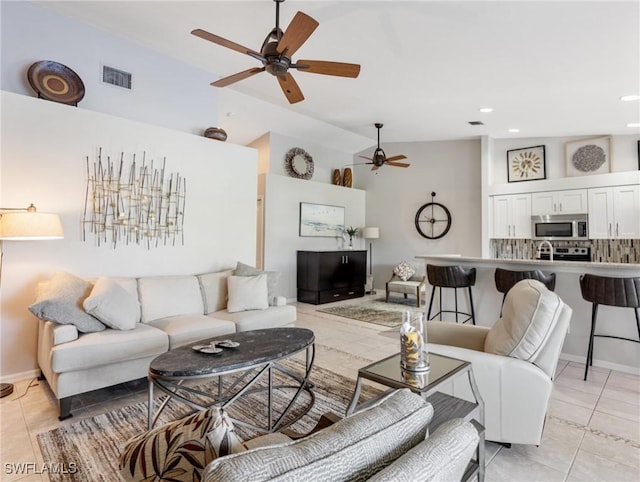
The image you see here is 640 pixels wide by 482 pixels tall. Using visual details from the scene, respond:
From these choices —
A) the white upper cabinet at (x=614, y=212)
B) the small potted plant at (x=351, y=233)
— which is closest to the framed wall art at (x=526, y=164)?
the white upper cabinet at (x=614, y=212)

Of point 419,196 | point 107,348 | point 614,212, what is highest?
point 419,196

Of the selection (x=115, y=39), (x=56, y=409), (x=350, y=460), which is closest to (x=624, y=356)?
(x=350, y=460)

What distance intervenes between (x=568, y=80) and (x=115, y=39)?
5094 millimetres

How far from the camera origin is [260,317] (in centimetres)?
366

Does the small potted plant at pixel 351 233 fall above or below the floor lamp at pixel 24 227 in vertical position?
above

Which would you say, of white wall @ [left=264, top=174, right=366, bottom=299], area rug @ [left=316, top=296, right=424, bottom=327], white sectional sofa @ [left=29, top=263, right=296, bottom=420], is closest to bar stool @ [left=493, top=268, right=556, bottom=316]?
area rug @ [left=316, top=296, right=424, bottom=327]

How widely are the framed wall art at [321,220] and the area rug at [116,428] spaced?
171 inches

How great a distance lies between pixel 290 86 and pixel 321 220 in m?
4.37

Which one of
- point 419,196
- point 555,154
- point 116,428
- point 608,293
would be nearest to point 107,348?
point 116,428

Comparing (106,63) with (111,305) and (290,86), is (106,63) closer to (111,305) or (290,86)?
(290,86)

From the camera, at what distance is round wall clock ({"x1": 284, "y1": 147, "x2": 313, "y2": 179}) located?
7.09 meters

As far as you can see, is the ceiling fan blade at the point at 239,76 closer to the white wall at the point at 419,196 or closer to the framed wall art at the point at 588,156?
the white wall at the point at 419,196

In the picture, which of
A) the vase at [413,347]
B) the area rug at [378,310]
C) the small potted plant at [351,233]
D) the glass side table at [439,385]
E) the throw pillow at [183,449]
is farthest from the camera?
the small potted plant at [351,233]

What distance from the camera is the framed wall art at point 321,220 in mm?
7091
